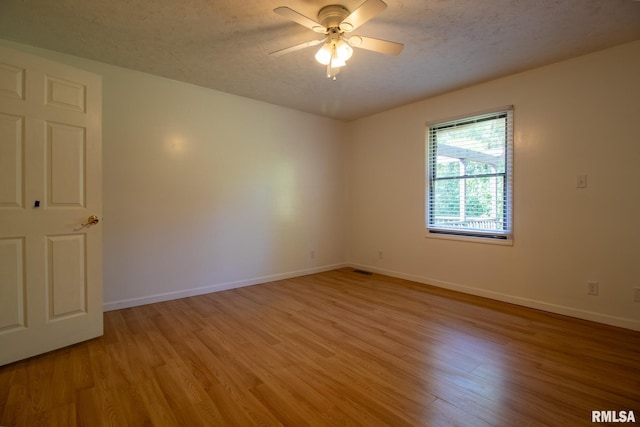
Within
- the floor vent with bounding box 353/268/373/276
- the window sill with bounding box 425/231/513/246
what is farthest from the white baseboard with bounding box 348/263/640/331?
the window sill with bounding box 425/231/513/246

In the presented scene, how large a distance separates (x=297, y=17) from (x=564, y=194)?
304 cm

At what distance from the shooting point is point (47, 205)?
2.21 meters


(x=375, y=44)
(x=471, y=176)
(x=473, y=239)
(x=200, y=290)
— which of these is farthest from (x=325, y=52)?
(x=200, y=290)

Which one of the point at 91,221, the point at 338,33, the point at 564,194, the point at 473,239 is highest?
the point at 338,33

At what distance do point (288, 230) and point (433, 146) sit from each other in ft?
7.93

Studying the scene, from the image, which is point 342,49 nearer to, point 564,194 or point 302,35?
point 302,35

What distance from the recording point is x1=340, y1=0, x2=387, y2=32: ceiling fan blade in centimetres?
176

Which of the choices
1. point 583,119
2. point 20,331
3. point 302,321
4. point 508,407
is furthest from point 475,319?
point 20,331

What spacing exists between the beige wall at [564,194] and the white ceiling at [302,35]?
0.25 meters

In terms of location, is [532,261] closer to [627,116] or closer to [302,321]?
[627,116]

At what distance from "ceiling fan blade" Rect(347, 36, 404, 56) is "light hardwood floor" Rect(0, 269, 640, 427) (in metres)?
2.31

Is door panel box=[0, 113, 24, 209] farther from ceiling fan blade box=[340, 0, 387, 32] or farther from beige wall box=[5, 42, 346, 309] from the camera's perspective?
ceiling fan blade box=[340, 0, 387, 32]

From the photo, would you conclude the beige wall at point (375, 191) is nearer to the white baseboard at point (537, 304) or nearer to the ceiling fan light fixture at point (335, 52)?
the white baseboard at point (537, 304)

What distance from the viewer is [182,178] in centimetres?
351
